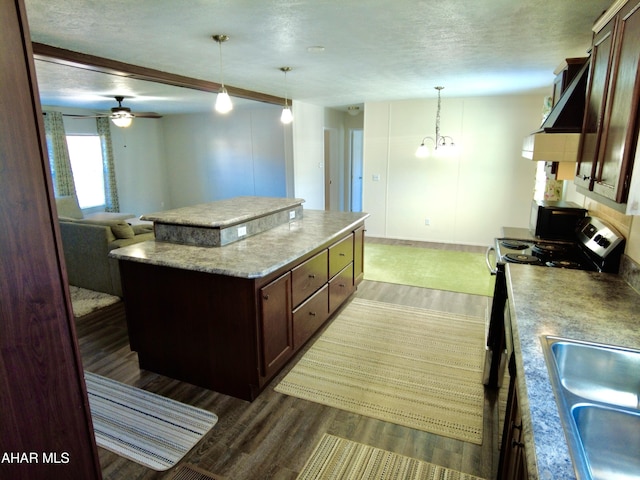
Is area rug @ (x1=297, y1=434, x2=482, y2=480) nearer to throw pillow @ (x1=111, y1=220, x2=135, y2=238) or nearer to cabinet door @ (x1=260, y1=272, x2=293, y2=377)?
cabinet door @ (x1=260, y1=272, x2=293, y2=377)

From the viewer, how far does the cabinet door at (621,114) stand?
4.66 feet

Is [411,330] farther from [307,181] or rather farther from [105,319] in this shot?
[307,181]

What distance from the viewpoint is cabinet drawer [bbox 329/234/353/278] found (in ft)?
11.3

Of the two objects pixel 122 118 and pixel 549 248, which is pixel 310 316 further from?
pixel 122 118

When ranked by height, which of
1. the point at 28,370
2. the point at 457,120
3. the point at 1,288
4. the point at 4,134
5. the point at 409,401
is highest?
the point at 457,120

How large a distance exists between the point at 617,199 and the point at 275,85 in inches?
161

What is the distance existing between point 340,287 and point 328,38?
217 centimetres

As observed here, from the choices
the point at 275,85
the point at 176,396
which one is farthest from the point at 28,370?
the point at 275,85

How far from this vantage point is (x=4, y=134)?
3.51 feet

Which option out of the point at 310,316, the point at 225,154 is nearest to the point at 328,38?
the point at 310,316

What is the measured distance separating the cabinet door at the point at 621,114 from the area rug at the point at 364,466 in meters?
1.51

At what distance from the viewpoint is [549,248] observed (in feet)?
8.95

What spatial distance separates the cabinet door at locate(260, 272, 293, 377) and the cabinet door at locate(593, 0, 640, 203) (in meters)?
1.81

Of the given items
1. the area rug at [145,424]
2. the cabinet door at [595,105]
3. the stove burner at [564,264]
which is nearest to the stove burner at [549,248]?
the stove burner at [564,264]
